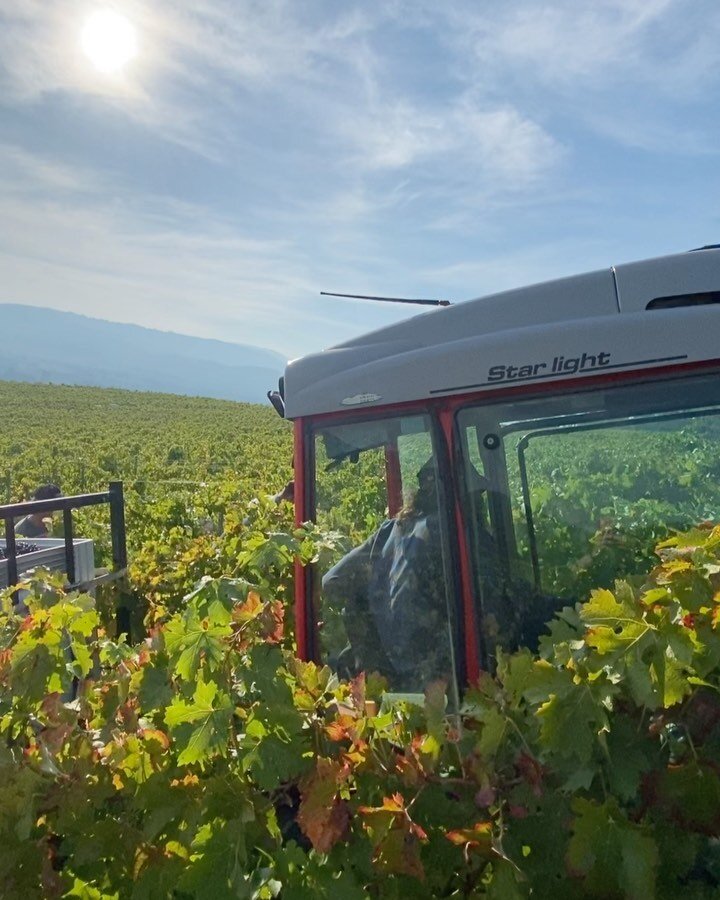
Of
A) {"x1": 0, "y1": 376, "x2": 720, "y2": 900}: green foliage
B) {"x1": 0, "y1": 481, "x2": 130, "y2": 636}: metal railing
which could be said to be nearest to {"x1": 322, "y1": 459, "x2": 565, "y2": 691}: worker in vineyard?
{"x1": 0, "y1": 376, "x2": 720, "y2": 900}: green foliage

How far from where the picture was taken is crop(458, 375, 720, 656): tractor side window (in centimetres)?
278

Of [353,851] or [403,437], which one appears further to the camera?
[403,437]

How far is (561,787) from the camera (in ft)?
6.15

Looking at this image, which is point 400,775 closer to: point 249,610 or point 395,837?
point 395,837

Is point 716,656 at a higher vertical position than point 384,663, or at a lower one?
higher

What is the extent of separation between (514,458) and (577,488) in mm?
258

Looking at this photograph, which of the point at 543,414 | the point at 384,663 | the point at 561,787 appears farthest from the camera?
the point at 384,663

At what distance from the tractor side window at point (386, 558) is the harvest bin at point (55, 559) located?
355 centimetres

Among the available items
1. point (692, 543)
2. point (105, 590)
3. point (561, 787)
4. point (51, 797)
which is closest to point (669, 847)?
point (561, 787)

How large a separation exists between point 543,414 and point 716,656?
4.22 ft

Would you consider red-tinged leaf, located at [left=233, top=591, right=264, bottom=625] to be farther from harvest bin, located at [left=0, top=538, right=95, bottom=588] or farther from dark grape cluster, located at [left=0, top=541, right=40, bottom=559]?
dark grape cluster, located at [left=0, top=541, right=40, bottom=559]

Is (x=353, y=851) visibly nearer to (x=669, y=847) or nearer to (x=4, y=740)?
(x=669, y=847)

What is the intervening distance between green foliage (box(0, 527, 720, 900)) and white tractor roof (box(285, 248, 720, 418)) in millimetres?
943

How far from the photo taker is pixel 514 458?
3061mm
